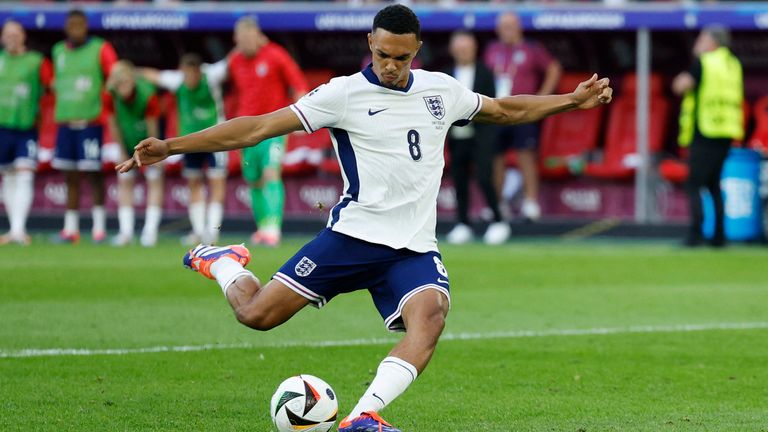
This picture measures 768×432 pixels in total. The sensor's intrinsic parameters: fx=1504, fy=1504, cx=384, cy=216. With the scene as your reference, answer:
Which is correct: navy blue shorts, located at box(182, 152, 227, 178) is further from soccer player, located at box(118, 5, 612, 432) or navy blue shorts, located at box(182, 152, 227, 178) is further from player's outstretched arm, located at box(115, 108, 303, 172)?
player's outstretched arm, located at box(115, 108, 303, 172)

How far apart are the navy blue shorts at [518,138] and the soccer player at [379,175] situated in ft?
41.4

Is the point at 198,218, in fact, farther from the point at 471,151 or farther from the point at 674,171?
the point at 674,171

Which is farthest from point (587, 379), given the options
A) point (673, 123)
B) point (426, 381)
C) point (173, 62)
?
point (173, 62)

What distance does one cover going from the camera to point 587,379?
807 centimetres

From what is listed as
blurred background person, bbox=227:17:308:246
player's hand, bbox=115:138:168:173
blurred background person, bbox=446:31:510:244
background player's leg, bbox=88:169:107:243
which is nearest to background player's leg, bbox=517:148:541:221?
blurred background person, bbox=446:31:510:244

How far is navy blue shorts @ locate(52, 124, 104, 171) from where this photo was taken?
1722cm

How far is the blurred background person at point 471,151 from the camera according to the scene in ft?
58.5

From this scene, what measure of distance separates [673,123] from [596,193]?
5.44ft

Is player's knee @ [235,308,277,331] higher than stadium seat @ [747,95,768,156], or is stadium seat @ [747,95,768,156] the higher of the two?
player's knee @ [235,308,277,331]

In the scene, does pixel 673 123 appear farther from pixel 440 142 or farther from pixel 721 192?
pixel 440 142

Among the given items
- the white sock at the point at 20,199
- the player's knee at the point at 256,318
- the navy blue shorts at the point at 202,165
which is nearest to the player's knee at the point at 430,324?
the player's knee at the point at 256,318

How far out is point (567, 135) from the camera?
21.2m

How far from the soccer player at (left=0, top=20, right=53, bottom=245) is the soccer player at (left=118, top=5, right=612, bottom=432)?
11.0m

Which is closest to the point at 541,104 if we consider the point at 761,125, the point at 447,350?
the point at 447,350
